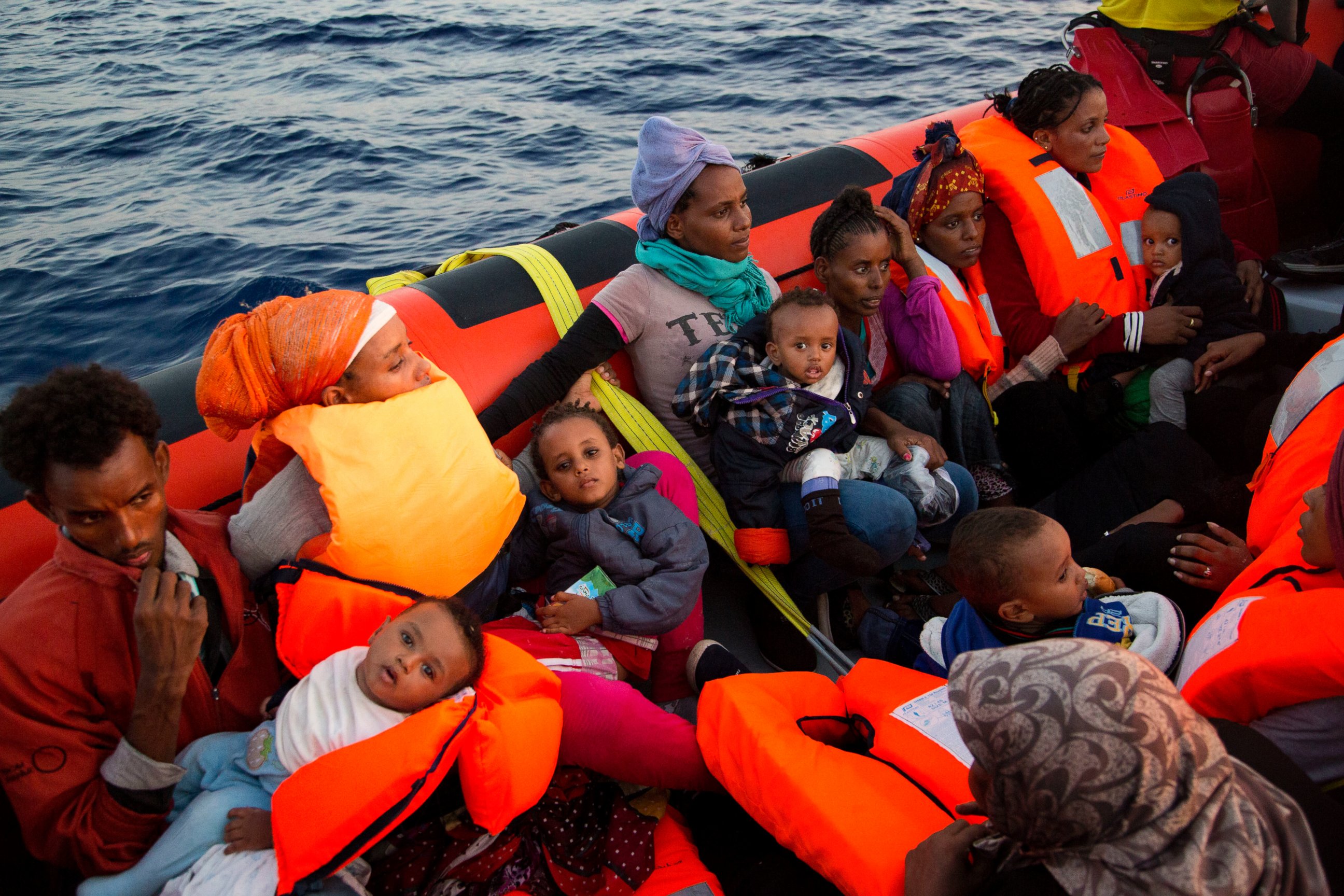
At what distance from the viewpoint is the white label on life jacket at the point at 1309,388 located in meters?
2.13

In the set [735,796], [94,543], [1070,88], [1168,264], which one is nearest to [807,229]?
[1070,88]

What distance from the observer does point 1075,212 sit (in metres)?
3.11

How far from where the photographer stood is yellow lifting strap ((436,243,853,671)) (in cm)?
257

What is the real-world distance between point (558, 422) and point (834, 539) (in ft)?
2.48

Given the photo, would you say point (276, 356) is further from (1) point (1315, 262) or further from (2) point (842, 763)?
(1) point (1315, 262)

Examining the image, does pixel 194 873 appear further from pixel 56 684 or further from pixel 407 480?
pixel 407 480

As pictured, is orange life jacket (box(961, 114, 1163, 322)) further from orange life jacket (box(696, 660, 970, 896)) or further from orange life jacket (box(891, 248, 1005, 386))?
orange life jacket (box(696, 660, 970, 896))

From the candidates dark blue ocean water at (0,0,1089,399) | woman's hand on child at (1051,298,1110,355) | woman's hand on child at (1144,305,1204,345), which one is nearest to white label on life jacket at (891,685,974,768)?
woman's hand on child at (1051,298,1110,355)

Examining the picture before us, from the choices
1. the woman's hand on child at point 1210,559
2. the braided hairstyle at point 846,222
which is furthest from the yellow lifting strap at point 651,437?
the woman's hand on child at point 1210,559

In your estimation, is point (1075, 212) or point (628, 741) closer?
point (628, 741)

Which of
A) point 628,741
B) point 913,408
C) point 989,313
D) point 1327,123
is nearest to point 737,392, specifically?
point 913,408

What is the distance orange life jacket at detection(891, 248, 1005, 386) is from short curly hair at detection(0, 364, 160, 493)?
7.31 feet

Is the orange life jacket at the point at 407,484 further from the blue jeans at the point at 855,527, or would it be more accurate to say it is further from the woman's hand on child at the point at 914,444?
the woman's hand on child at the point at 914,444

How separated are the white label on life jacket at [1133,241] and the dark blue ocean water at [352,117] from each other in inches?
125
